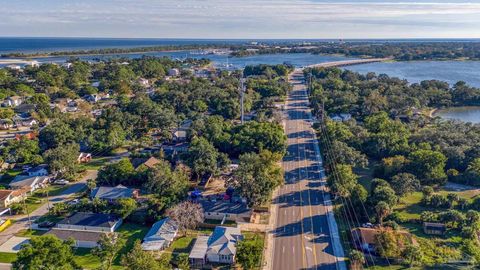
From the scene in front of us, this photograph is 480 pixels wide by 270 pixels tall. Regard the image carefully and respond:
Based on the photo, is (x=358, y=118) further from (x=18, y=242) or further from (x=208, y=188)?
(x=18, y=242)

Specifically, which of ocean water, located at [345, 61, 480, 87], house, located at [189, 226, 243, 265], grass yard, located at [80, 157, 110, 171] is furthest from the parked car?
ocean water, located at [345, 61, 480, 87]

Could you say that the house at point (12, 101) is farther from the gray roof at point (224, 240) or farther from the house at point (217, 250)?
the house at point (217, 250)

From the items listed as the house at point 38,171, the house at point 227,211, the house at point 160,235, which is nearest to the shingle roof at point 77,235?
the house at point 160,235

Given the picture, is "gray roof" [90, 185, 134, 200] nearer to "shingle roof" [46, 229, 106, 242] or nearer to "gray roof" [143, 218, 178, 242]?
"shingle roof" [46, 229, 106, 242]

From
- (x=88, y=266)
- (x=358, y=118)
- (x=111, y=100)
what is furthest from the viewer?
(x=111, y=100)

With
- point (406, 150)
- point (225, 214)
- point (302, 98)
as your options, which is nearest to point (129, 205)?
point (225, 214)

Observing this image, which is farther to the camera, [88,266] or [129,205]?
[129,205]
